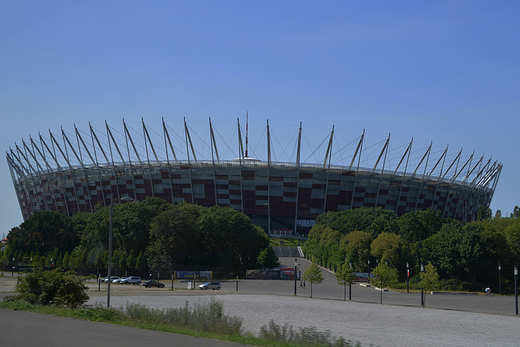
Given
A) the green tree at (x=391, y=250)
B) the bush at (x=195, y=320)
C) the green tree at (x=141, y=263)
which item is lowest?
the green tree at (x=141, y=263)

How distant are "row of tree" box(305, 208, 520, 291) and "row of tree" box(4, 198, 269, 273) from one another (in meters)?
16.6

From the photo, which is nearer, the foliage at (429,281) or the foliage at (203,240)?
the foliage at (429,281)

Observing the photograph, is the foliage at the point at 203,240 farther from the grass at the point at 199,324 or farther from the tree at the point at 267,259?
the grass at the point at 199,324

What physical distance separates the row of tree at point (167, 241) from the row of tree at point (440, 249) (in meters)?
16.6

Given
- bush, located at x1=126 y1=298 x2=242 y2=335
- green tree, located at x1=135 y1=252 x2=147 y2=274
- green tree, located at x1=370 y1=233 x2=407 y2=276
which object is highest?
green tree, located at x1=370 y1=233 x2=407 y2=276

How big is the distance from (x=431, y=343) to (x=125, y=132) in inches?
3645

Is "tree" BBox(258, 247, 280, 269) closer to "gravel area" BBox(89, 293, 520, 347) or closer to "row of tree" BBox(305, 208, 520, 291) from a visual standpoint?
"row of tree" BBox(305, 208, 520, 291)

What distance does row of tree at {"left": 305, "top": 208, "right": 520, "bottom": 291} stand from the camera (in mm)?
62156

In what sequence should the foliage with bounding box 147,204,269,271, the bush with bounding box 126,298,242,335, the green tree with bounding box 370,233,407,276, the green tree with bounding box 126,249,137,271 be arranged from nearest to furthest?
the bush with bounding box 126,298,242,335, the green tree with bounding box 370,233,407,276, the foliage with bounding box 147,204,269,271, the green tree with bounding box 126,249,137,271

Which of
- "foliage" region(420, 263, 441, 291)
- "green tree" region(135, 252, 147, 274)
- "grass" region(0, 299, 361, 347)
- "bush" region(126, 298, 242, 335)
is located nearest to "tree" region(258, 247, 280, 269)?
"green tree" region(135, 252, 147, 274)

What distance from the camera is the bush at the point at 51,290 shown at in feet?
74.2

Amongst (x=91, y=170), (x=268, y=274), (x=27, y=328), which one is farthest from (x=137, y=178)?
(x=27, y=328)

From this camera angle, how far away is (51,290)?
23.1 m

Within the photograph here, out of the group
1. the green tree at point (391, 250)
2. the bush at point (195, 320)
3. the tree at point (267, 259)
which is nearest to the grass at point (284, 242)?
the tree at point (267, 259)
